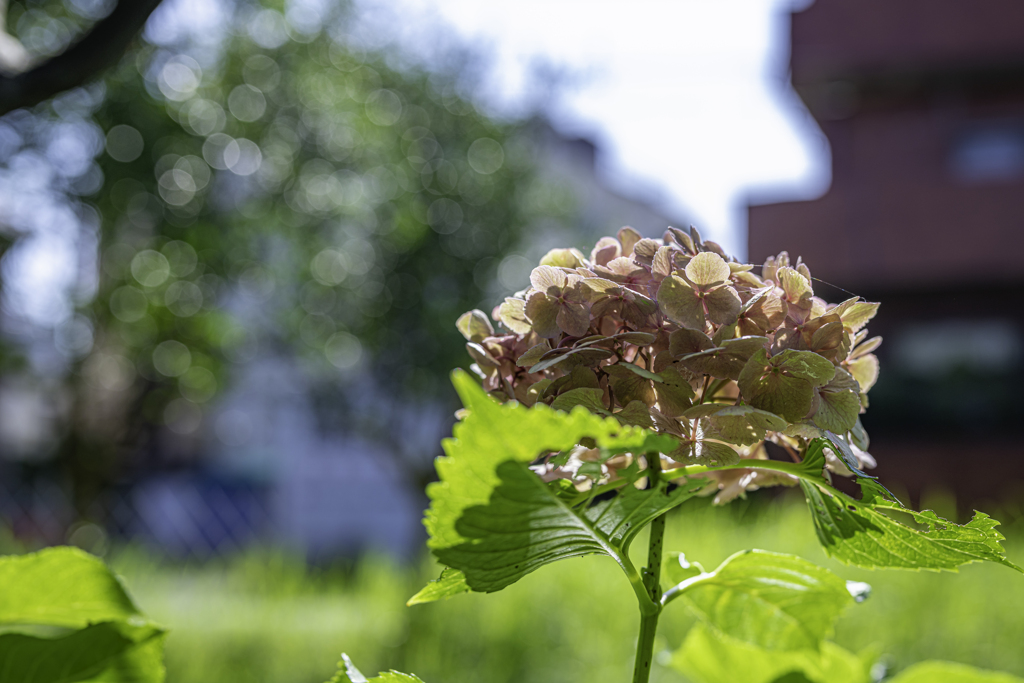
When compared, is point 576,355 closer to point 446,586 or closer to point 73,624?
point 446,586

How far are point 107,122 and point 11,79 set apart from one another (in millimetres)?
6291

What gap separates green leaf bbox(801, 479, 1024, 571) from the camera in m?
0.51

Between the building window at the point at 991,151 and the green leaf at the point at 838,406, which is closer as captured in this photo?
the green leaf at the point at 838,406

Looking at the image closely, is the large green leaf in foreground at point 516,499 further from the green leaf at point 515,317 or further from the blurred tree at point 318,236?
the blurred tree at point 318,236

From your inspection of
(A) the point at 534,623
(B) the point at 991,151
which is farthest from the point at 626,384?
(B) the point at 991,151

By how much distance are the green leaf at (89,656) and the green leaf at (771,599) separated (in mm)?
450

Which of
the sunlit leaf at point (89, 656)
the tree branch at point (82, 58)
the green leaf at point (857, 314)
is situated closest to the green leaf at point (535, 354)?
the green leaf at point (857, 314)

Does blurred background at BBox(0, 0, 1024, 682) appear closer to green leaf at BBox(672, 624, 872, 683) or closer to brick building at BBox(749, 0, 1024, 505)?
brick building at BBox(749, 0, 1024, 505)

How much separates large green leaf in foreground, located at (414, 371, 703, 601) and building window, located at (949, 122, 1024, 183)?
10.9 m

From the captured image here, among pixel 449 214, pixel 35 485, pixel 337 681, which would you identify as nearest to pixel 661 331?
pixel 337 681

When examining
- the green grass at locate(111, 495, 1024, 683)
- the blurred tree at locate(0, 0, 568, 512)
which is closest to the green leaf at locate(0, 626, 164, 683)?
the green grass at locate(111, 495, 1024, 683)

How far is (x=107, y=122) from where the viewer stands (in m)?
6.82

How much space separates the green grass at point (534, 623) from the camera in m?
2.47

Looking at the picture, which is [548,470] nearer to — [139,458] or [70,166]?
[70,166]
